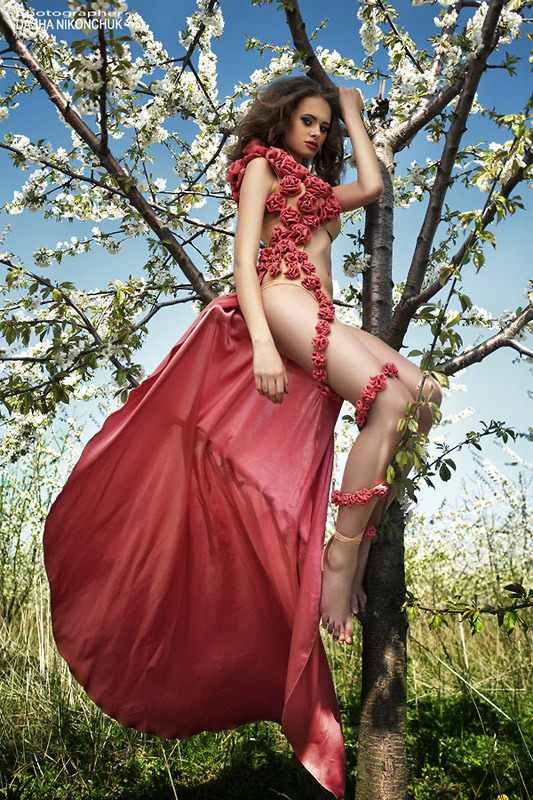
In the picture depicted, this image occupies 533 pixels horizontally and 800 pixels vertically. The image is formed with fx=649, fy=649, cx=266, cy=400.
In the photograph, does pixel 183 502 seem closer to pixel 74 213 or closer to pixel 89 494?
pixel 89 494

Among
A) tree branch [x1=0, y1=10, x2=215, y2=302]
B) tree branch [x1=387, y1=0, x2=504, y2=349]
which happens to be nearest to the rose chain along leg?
tree branch [x1=387, y1=0, x2=504, y2=349]

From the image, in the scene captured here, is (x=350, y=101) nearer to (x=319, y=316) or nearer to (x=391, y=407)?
(x=319, y=316)

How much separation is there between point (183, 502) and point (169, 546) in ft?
0.49

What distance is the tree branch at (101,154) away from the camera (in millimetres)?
2646

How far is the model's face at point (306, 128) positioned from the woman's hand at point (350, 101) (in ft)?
0.33

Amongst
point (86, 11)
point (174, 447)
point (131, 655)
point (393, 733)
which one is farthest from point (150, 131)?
point (393, 733)

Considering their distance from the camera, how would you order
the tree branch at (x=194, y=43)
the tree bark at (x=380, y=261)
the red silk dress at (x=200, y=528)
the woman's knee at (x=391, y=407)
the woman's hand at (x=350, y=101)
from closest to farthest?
the woman's knee at (x=391, y=407)
the red silk dress at (x=200, y=528)
the woman's hand at (x=350, y=101)
the tree bark at (x=380, y=261)
the tree branch at (x=194, y=43)

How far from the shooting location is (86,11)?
6.53 ft

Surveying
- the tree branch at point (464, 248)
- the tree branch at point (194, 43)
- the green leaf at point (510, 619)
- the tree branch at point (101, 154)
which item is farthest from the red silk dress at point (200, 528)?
the tree branch at point (194, 43)

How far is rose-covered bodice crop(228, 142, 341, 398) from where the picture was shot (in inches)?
78.2

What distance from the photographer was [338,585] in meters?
1.88

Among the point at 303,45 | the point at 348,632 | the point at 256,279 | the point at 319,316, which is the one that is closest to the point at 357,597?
the point at 348,632

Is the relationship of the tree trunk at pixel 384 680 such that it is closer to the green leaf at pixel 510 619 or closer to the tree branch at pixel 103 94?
the green leaf at pixel 510 619

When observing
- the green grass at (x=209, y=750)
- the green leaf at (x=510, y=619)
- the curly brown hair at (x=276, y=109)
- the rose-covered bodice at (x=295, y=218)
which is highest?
the curly brown hair at (x=276, y=109)
